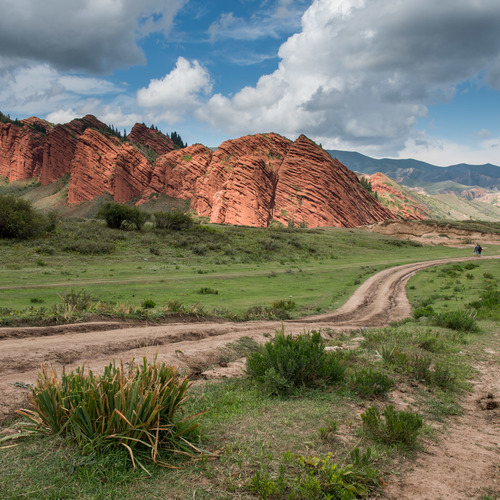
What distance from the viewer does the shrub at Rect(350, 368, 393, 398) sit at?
5949 mm

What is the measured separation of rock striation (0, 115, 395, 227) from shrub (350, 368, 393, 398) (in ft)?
277

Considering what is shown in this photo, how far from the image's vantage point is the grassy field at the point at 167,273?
17.0m

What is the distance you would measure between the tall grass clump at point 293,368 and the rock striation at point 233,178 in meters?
83.9

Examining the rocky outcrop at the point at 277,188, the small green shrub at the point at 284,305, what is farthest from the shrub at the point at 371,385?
the rocky outcrop at the point at 277,188

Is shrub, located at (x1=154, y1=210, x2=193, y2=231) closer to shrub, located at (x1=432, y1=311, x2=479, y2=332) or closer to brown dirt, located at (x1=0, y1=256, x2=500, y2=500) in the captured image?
brown dirt, located at (x1=0, y1=256, x2=500, y2=500)

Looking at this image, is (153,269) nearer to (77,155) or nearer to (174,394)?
(174,394)

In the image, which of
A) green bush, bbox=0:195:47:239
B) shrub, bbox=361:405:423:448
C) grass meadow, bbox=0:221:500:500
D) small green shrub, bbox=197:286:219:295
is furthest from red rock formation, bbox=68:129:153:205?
shrub, bbox=361:405:423:448

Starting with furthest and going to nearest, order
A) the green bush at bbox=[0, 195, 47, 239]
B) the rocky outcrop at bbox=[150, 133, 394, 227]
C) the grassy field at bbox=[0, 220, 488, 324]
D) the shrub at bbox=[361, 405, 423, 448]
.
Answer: the rocky outcrop at bbox=[150, 133, 394, 227] → the green bush at bbox=[0, 195, 47, 239] → the grassy field at bbox=[0, 220, 488, 324] → the shrub at bbox=[361, 405, 423, 448]

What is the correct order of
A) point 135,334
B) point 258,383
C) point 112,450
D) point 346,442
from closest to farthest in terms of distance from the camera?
point 112,450
point 346,442
point 258,383
point 135,334

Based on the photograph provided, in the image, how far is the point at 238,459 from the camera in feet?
12.4

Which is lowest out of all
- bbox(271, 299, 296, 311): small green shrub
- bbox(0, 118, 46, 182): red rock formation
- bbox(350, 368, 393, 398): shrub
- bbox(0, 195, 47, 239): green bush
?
bbox(271, 299, 296, 311): small green shrub

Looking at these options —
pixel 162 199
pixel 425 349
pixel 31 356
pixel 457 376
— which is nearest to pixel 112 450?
pixel 31 356

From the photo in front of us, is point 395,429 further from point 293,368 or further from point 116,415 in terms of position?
point 116,415

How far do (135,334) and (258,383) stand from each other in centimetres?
537
